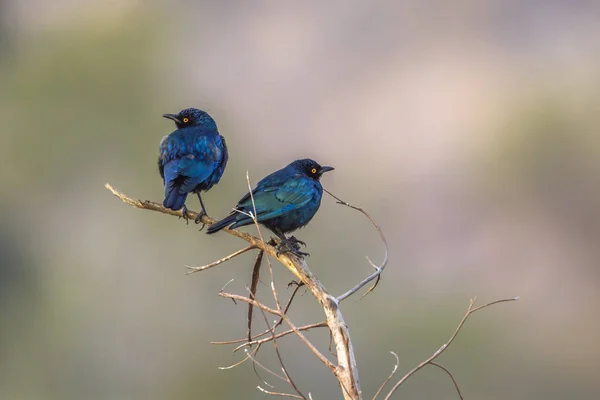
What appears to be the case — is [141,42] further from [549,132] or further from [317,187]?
[317,187]

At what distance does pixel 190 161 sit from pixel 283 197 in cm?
136

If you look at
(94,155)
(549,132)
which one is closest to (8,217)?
(94,155)

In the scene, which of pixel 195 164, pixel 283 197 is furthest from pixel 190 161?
pixel 283 197

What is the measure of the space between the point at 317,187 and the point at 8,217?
35021 millimetres

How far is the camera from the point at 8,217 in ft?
129

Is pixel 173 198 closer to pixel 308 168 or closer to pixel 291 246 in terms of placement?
pixel 308 168

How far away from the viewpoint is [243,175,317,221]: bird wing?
630 cm

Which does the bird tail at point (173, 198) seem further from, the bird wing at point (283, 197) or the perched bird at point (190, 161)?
the bird wing at point (283, 197)

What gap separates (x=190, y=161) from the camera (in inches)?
294

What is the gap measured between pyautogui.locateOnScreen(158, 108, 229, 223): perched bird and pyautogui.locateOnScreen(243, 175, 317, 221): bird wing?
627 mm

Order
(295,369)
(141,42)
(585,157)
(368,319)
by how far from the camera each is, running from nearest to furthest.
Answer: (295,369) < (368,319) < (585,157) < (141,42)

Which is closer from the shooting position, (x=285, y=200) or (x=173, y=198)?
(x=285, y=200)

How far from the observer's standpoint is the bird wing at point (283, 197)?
20.7 ft

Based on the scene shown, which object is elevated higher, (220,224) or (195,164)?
(220,224)
